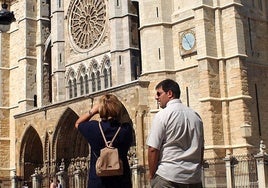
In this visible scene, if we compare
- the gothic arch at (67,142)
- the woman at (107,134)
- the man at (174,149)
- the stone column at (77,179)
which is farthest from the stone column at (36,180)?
the man at (174,149)

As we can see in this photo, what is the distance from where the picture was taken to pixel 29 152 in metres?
26.7

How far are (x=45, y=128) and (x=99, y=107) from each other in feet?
69.8

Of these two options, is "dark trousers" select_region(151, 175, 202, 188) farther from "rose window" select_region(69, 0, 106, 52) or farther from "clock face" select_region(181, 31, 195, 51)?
"rose window" select_region(69, 0, 106, 52)

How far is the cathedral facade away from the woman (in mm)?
12316

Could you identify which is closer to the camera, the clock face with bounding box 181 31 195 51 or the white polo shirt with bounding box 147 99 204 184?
the white polo shirt with bounding box 147 99 204 184

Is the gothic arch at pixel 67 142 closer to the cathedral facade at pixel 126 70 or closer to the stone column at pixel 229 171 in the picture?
the cathedral facade at pixel 126 70

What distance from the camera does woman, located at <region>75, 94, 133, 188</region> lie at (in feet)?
12.7

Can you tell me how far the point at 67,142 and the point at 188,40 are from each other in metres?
8.88

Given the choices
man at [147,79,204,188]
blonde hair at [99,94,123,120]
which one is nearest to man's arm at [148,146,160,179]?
man at [147,79,204,188]

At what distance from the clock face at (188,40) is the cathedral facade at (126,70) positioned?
0.15ft

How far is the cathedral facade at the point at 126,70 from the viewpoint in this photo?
698 inches

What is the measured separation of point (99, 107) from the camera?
3857 mm

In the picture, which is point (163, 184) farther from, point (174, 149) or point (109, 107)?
point (109, 107)

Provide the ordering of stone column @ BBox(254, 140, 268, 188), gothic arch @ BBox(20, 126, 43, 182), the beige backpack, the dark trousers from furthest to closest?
gothic arch @ BBox(20, 126, 43, 182) < stone column @ BBox(254, 140, 268, 188) < the beige backpack < the dark trousers
